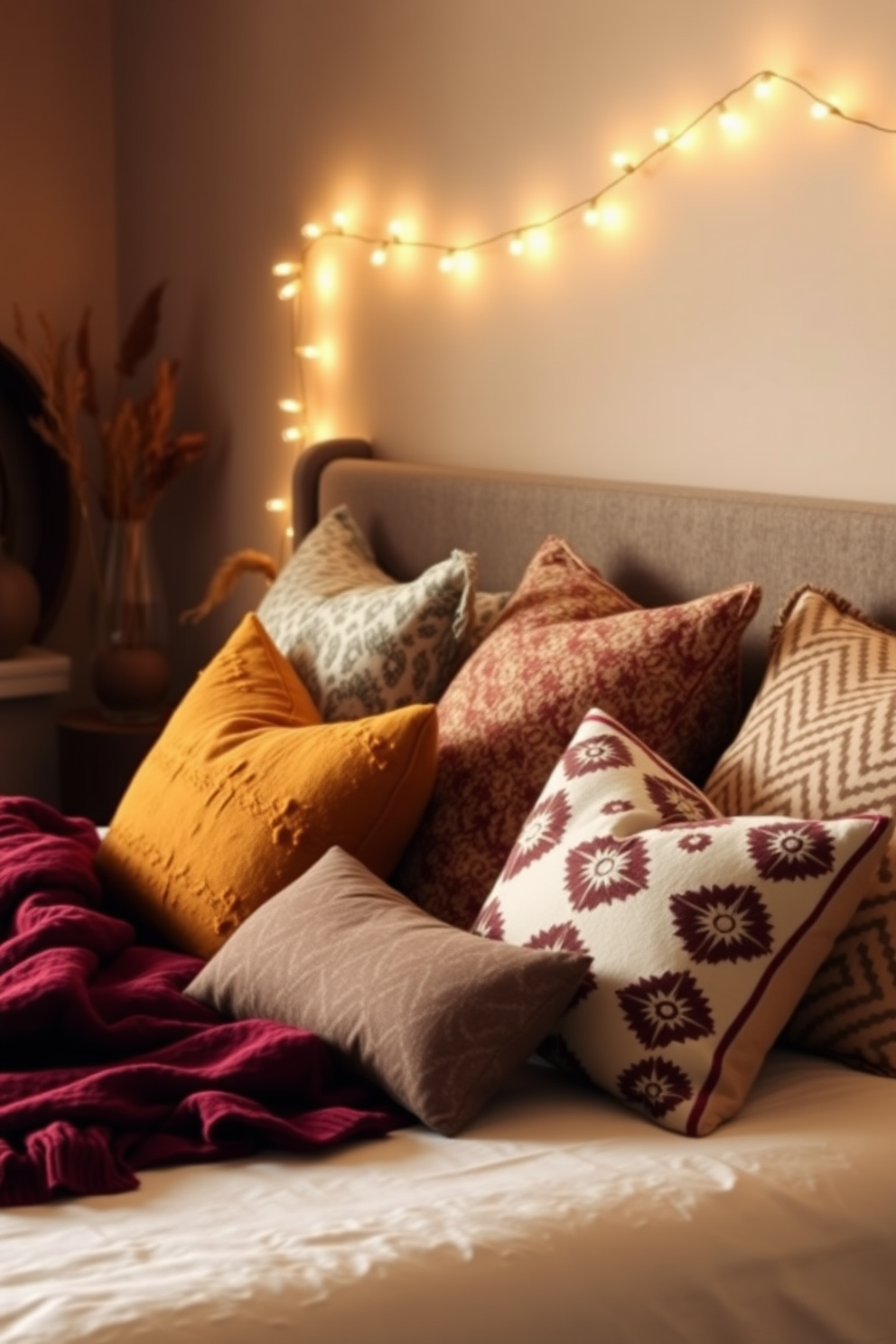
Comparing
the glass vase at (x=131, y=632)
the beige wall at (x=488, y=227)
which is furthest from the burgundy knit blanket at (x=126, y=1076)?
the glass vase at (x=131, y=632)

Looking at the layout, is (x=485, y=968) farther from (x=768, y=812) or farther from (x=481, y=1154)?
(x=768, y=812)

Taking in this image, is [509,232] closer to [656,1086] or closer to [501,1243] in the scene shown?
[656,1086]

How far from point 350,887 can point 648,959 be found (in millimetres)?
337

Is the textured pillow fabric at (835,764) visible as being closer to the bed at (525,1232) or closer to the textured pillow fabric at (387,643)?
the bed at (525,1232)

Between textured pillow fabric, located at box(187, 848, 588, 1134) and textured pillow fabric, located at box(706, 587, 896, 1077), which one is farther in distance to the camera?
textured pillow fabric, located at box(706, 587, 896, 1077)

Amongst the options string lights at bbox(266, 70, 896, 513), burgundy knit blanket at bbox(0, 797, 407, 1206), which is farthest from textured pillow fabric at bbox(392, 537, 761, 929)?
string lights at bbox(266, 70, 896, 513)

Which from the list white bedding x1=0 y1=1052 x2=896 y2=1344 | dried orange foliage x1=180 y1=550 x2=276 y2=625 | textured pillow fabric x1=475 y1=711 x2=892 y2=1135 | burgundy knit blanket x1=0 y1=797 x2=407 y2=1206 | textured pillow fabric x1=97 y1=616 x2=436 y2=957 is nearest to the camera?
white bedding x1=0 y1=1052 x2=896 y2=1344

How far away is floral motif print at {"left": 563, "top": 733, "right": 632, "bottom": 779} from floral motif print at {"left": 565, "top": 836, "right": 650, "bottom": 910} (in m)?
0.11

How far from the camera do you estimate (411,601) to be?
2332mm

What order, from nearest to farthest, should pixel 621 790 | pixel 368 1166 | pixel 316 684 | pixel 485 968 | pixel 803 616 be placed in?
pixel 368 1166, pixel 485 968, pixel 621 790, pixel 803 616, pixel 316 684

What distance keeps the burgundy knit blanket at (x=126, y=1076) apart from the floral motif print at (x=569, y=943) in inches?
7.6

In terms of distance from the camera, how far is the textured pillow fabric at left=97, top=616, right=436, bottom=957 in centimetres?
193

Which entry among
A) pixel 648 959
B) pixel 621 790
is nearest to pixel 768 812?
pixel 621 790

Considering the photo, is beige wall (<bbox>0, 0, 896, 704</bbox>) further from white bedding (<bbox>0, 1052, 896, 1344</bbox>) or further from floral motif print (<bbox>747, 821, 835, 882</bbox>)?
white bedding (<bbox>0, 1052, 896, 1344</bbox>)
